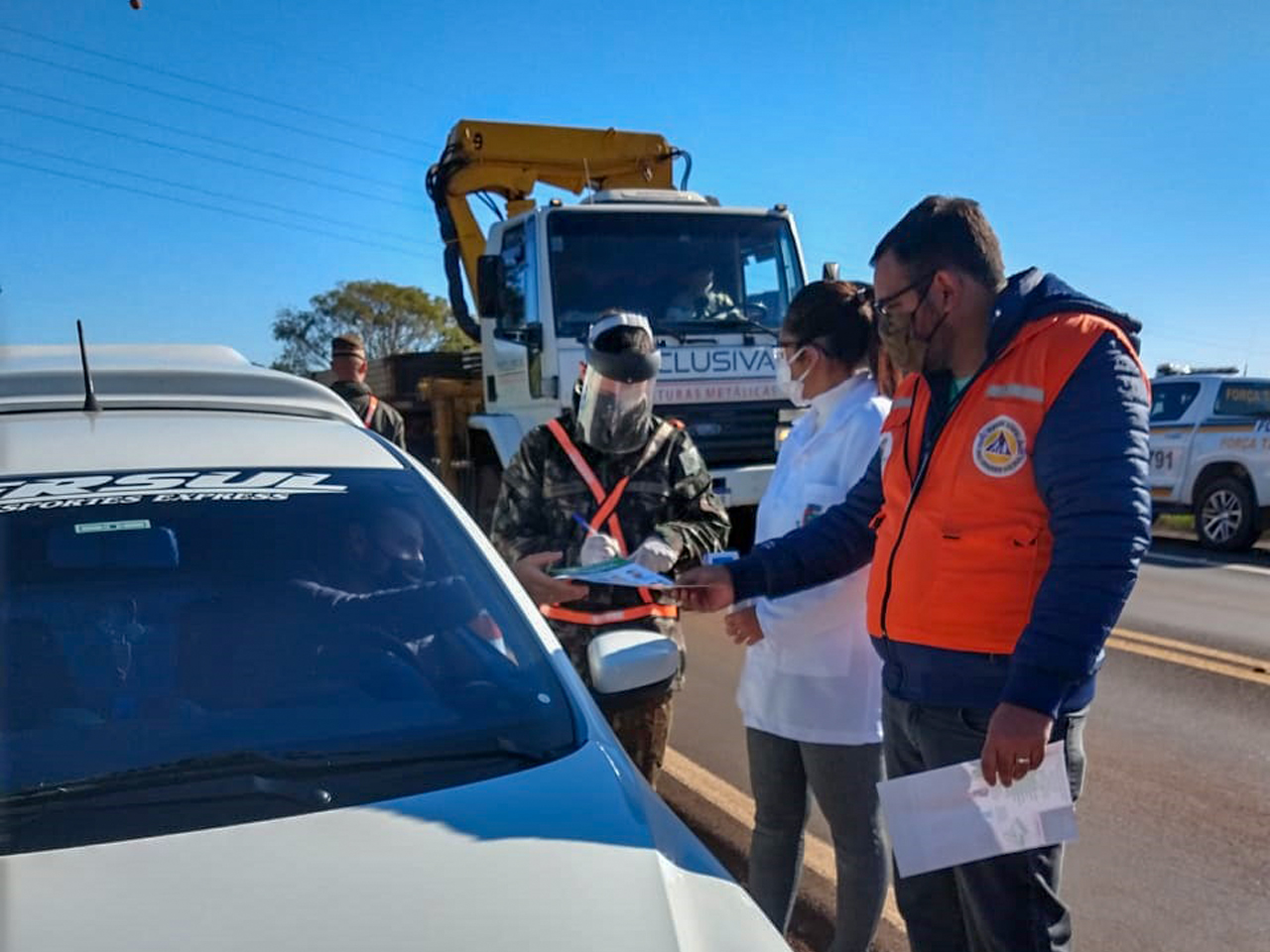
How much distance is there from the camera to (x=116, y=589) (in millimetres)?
2080

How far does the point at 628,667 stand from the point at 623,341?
1.15 meters

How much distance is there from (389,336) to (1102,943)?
52369 mm

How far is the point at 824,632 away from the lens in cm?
272

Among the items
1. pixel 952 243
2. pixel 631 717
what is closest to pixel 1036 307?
pixel 952 243

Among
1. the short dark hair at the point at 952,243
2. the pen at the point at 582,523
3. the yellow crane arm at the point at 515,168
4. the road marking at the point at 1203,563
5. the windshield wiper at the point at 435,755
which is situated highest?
the yellow crane arm at the point at 515,168

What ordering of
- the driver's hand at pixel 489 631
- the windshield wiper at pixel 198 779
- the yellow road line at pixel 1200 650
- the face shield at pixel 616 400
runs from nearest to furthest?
the windshield wiper at pixel 198 779 → the driver's hand at pixel 489 631 → the face shield at pixel 616 400 → the yellow road line at pixel 1200 650

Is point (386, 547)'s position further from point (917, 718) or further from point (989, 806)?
point (989, 806)

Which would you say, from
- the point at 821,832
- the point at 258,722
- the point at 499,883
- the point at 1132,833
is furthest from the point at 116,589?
the point at 1132,833

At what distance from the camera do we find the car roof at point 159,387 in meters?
2.48

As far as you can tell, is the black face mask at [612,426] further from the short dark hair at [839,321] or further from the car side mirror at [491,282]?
the car side mirror at [491,282]

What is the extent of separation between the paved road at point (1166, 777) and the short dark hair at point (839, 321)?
2.09 metres

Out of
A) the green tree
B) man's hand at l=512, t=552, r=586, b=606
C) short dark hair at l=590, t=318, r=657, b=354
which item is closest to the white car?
man's hand at l=512, t=552, r=586, b=606

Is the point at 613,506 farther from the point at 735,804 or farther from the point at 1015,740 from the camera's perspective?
the point at 735,804

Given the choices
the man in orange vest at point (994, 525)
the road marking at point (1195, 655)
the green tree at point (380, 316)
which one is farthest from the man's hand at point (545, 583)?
the green tree at point (380, 316)
